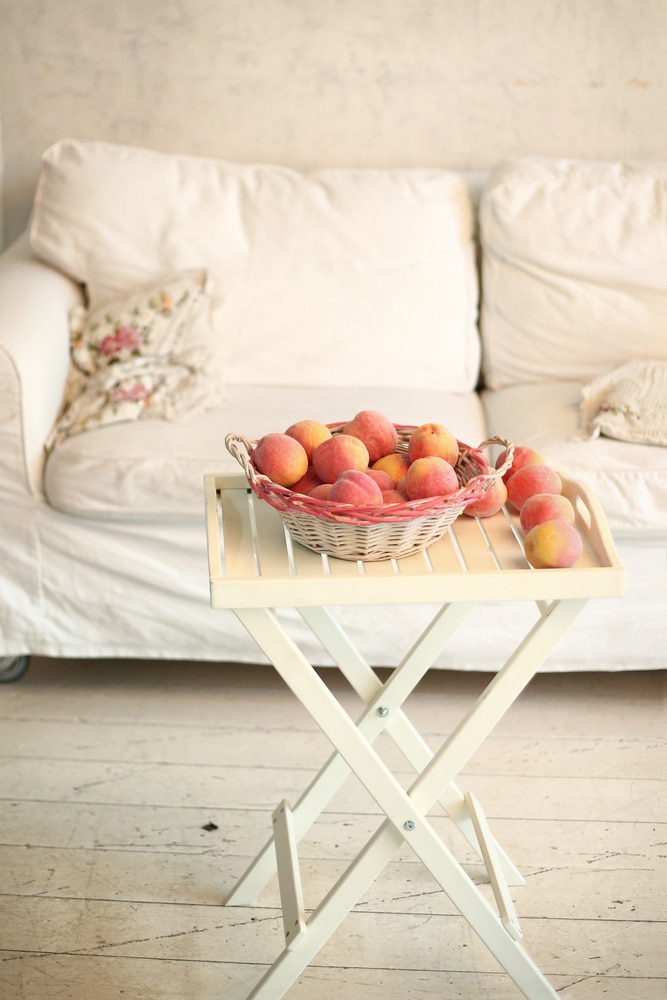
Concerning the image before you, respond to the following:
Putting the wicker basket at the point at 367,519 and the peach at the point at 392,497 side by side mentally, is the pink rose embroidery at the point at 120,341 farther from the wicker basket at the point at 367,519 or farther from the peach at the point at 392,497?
the peach at the point at 392,497

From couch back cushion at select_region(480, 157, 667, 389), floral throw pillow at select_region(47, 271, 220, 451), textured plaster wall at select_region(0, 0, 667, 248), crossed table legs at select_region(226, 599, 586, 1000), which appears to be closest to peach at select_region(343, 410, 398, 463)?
crossed table legs at select_region(226, 599, 586, 1000)

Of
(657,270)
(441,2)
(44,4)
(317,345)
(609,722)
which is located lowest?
(609,722)

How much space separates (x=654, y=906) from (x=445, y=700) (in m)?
0.61

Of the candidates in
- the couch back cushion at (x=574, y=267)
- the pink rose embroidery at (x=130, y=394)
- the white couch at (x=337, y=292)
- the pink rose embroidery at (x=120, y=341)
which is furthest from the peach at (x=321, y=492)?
the couch back cushion at (x=574, y=267)

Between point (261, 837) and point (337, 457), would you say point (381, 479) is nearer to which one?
point (337, 457)

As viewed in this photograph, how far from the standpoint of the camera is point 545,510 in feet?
3.95

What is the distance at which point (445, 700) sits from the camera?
2.04 meters

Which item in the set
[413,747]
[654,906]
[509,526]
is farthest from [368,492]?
[654,906]

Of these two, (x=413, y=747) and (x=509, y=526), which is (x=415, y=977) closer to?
(x=413, y=747)

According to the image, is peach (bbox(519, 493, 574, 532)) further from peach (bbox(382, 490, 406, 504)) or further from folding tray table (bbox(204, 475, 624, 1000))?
peach (bbox(382, 490, 406, 504))

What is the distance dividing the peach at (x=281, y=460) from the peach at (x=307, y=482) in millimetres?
10

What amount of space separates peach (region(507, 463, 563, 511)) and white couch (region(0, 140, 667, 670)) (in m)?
0.73

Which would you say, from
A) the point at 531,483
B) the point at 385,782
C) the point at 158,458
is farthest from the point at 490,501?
the point at 158,458

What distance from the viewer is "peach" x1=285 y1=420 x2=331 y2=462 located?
50.3 inches
